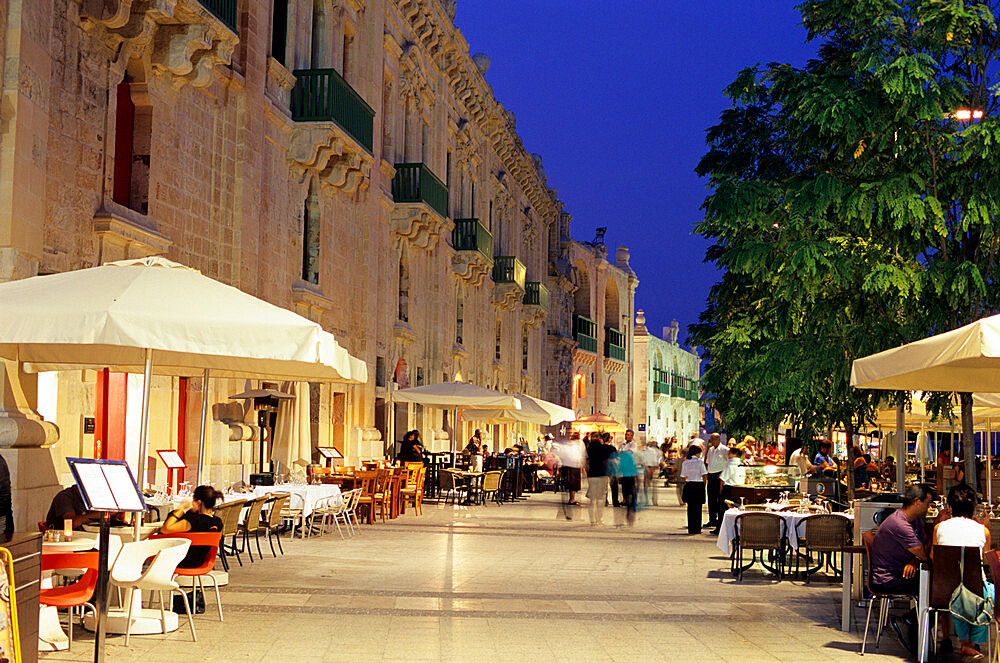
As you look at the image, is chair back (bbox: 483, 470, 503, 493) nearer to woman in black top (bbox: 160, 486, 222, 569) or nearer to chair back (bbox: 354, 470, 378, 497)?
chair back (bbox: 354, 470, 378, 497)

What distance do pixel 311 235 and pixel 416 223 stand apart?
238 inches

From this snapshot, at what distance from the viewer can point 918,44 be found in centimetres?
1210

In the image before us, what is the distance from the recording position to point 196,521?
29.0ft

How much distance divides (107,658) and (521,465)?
22820 mm

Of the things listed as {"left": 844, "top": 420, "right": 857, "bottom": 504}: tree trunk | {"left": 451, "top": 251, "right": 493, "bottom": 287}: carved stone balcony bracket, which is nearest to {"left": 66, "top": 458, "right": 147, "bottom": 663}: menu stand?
{"left": 844, "top": 420, "right": 857, "bottom": 504}: tree trunk

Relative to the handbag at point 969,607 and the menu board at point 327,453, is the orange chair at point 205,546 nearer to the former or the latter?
the handbag at point 969,607

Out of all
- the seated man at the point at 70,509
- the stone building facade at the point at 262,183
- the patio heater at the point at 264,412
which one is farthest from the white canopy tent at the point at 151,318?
the patio heater at the point at 264,412

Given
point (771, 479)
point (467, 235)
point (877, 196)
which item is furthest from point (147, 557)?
point (467, 235)

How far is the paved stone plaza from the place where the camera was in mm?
7637

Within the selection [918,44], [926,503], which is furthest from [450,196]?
[926,503]

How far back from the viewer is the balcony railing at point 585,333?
56594 millimetres

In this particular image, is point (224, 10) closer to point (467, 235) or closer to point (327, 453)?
point (327, 453)

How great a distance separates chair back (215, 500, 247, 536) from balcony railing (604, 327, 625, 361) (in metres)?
52.2

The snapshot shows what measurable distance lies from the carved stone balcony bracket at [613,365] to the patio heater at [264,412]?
1788 inches
